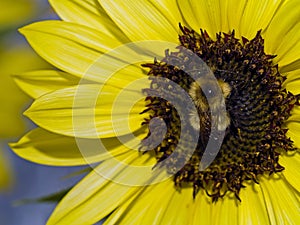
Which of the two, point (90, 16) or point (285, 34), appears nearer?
point (285, 34)

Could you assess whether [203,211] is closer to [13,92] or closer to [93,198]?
[93,198]

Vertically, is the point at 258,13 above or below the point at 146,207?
above

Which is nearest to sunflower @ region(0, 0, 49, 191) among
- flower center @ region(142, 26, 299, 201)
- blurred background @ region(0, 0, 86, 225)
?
blurred background @ region(0, 0, 86, 225)

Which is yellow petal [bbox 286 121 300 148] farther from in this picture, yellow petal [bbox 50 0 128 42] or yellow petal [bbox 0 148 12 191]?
yellow petal [bbox 0 148 12 191]

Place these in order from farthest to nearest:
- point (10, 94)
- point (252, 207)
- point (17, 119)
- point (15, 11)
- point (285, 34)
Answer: point (10, 94)
point (17, 119)
point (15, 11)
point (252, 207)
point (285, 34)

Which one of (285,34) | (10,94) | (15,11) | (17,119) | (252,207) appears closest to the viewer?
(285,34)

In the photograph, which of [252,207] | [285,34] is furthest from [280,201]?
[285,34]

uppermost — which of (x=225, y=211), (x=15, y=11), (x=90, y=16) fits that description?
(x=15, y=11)
